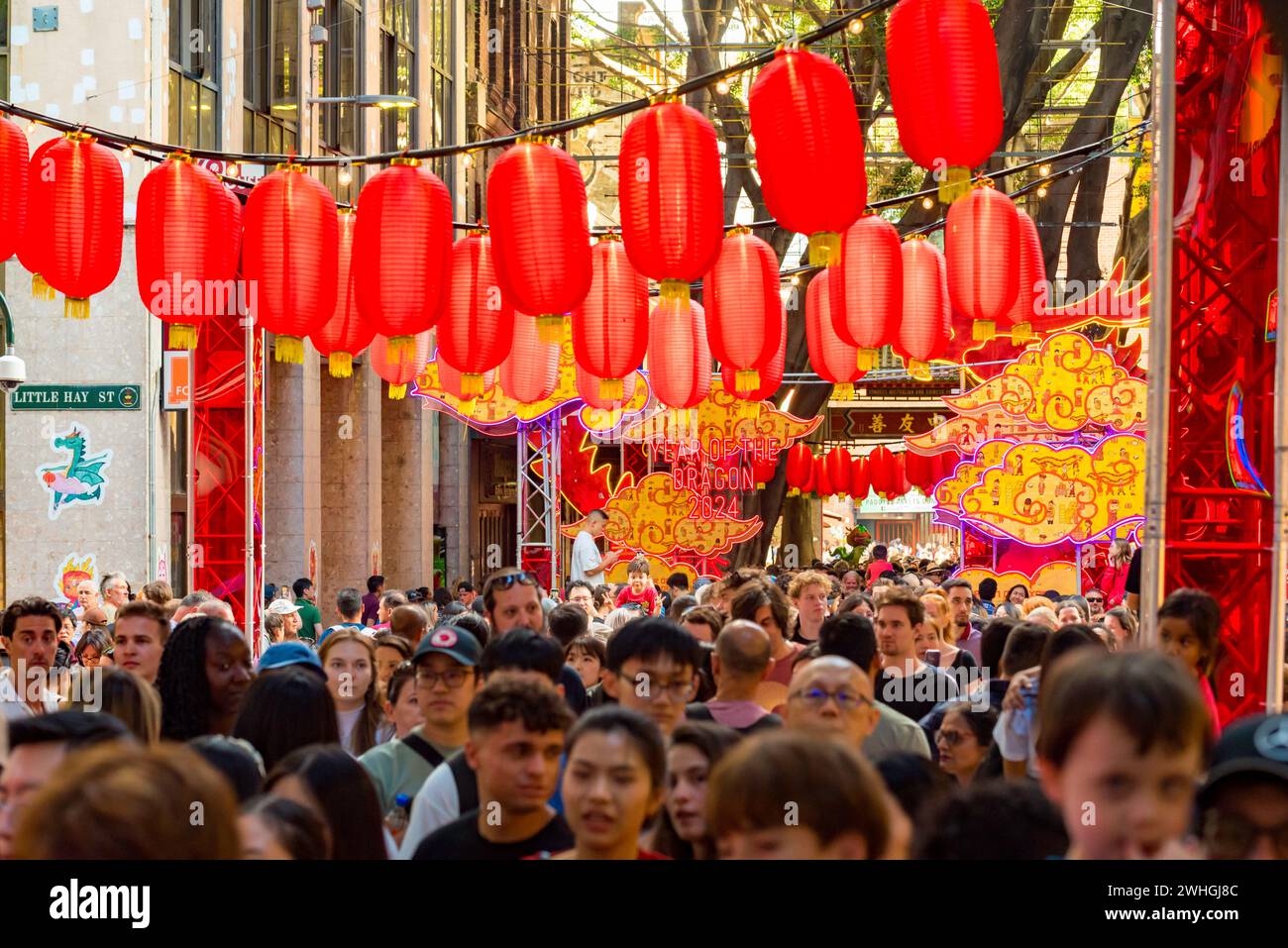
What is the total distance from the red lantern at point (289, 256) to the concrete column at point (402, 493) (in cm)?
1952

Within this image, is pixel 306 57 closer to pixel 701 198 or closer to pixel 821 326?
pixel 821 326

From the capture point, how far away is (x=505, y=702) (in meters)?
4.82

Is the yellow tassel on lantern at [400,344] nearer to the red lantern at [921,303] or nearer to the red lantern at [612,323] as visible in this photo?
the red lantern at [612,323]

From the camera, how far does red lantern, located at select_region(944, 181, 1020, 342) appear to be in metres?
12.7

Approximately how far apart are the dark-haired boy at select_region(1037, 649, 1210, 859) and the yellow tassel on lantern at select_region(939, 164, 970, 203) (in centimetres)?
555

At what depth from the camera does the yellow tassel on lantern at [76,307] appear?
11117 mm

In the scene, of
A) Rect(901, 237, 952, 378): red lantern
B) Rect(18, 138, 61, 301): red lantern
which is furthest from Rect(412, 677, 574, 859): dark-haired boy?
Rect(901, 237, 952, 378): red lantern

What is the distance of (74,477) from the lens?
1919cm

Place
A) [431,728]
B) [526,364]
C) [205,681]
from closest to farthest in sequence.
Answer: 1. [431,728]
2. [205,681]
3. [526,364]

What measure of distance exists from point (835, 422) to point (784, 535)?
3.37 m

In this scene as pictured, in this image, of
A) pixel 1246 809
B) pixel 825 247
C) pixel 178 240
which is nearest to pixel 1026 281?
pixel 825 247

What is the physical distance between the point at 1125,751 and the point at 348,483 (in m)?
25.5

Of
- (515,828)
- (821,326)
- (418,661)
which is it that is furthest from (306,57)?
(515,828)

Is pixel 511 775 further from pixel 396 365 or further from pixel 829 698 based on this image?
pixel 396 365
